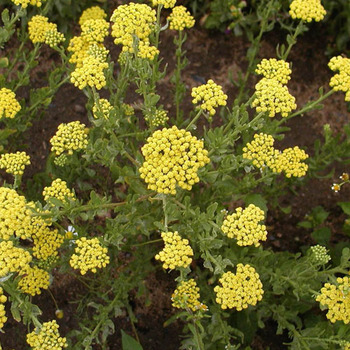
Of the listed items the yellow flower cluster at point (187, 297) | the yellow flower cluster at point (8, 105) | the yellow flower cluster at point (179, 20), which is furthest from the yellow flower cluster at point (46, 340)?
the yellow flower cluster at point (179, 20)

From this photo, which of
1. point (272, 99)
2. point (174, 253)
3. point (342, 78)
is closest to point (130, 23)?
point (272, 99)

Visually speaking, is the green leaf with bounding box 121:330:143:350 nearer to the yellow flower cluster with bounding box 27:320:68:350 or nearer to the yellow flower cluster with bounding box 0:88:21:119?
the yellow flower cluster with bounding box 27:320:68:350

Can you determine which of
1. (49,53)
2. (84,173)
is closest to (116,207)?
(84,173)

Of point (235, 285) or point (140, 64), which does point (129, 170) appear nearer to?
point (140, 64)

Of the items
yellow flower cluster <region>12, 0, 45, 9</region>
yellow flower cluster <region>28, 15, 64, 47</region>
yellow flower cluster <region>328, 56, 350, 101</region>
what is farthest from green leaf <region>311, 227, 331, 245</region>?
yellow flower cluster <region>12, 0, 45, 9</region>

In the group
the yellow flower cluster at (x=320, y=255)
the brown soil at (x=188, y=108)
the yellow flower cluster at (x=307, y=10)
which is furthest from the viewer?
the brown soil at (x=188, y=108)

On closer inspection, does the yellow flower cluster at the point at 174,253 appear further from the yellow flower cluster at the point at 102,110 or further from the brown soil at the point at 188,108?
the brown soil at the point at 188,108
